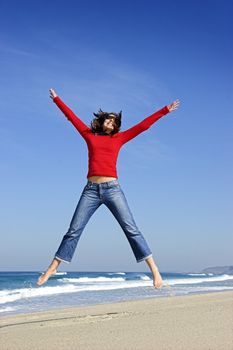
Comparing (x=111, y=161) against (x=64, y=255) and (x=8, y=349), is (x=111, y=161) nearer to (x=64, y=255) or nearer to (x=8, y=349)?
(x=64, y=255)

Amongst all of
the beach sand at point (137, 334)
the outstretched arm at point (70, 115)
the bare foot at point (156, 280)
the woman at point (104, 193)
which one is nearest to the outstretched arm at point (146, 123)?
the woman at point (104, 193)

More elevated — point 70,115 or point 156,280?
point 70,115

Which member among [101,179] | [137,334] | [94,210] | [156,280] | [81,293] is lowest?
[81,293]

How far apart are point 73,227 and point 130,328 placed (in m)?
1.34

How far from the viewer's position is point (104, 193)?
5.89m

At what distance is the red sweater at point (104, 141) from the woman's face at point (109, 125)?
12cm

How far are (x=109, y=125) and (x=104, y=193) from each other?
2.99 feet

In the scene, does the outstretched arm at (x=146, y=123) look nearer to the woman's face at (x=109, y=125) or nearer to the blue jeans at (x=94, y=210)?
the woman's face at (x=109, y=125)

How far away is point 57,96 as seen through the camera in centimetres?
634

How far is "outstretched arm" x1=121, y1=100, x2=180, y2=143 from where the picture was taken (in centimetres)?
611

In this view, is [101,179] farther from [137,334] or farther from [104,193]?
[137,334]

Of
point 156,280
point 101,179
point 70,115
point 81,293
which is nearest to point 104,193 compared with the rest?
point 101,179

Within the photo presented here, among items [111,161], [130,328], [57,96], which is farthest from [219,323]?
[57,96]

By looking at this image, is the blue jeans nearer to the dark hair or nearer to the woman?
the woman
